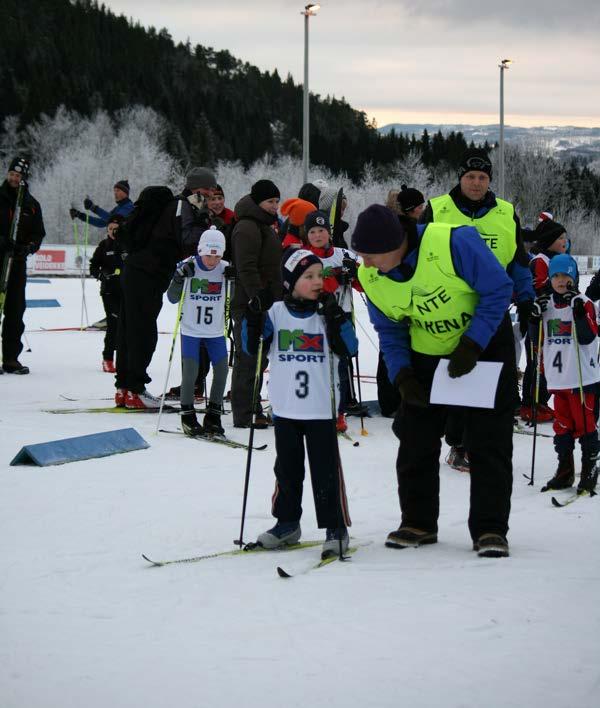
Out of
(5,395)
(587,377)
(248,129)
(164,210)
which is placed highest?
(248,129)

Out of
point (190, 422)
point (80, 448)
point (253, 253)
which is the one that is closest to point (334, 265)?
point (253, 253)

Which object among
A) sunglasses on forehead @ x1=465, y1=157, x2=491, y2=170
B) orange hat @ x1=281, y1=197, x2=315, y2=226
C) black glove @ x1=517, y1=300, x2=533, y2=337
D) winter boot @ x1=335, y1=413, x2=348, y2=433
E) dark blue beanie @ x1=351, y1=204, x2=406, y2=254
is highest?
sunglasses on forehead @ x1=465, y1=157, x2=491, y2=170

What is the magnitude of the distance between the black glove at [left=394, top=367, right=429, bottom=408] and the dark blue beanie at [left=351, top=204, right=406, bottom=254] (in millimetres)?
654

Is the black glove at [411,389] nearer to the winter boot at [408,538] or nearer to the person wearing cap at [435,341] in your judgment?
the person wearing cap at [435,341]

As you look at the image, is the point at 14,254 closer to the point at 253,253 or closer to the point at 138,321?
the point at 138,321

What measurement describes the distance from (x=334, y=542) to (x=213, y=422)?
3443 mm

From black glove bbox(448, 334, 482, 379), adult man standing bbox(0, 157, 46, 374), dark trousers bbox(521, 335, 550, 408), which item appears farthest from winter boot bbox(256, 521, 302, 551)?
adult man standing bbox(0, 157, 46, 374)

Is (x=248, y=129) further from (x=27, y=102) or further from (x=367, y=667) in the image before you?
(x=367, y=667)

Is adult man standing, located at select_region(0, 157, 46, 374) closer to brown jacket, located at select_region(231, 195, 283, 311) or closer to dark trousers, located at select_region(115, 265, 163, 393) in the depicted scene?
dark trousers, located at select_region(115, 265, 163, 393)

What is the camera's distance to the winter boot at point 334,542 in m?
5.08

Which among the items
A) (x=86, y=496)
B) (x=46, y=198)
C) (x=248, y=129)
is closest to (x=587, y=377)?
(x=86, y=496)

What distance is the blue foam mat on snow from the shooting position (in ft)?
23.7

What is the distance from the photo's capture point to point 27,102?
92.1 meters

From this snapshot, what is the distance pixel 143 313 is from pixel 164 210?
0.96 m
